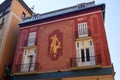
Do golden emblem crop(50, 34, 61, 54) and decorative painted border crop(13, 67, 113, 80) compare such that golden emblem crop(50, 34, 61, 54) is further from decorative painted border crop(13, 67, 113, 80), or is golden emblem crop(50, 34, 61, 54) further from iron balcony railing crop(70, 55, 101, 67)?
decorative painted border crop(13, 67, 113, 80)

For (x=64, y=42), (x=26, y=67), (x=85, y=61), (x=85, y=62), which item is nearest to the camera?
(x=85, y=62)

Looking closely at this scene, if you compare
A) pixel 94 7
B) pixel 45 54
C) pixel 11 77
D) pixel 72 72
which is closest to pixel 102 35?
pixel 94 7

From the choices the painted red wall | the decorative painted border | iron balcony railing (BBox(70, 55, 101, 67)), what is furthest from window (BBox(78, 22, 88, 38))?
the decorative painted border

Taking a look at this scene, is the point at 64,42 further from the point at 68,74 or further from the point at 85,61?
the point at 68,74

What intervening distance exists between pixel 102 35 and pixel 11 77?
Answer: 10491 mm

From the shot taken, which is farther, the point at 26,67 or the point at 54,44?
the point at 54,44

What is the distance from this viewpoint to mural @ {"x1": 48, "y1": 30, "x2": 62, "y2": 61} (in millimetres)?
15297

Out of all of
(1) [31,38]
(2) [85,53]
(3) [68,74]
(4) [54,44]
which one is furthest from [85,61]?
(1) [31,38]

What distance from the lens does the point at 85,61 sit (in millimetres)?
13656

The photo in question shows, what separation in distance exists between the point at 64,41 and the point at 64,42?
0.11m

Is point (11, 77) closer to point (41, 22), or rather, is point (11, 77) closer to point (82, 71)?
point (41, 22)

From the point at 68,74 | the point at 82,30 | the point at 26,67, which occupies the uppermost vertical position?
the point at 82,30

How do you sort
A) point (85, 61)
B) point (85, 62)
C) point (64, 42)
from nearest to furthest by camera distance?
point (85, 62)
point (85, 61)
point (64, 42)

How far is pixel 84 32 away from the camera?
1498 centimetres
